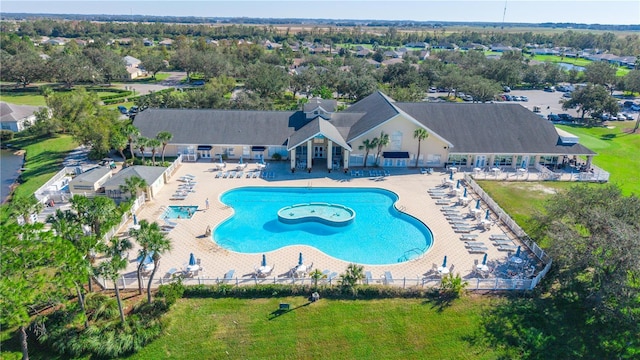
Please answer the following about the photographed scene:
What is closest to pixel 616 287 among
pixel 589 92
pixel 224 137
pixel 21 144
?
pixel 224 137

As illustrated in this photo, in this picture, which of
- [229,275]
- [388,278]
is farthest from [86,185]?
[388,278]

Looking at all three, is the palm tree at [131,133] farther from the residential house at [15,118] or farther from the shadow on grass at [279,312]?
the shadow on grass at [279,312]

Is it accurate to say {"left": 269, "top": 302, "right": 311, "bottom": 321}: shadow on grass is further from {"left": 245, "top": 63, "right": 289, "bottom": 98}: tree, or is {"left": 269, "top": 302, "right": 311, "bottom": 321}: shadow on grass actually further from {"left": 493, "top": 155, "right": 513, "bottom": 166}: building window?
{"left": 245, "top": 63, "right": 289, "bottom": 98}: tree

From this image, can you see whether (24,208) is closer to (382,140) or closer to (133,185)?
(133,185)

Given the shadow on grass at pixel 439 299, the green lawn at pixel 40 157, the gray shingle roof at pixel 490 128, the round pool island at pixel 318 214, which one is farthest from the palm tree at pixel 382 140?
the green lawn at pixel 40 157

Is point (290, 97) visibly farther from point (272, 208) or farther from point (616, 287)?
point (616, 287)

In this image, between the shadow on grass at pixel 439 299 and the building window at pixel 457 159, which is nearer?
the shadow on grass at pixel 439 299
